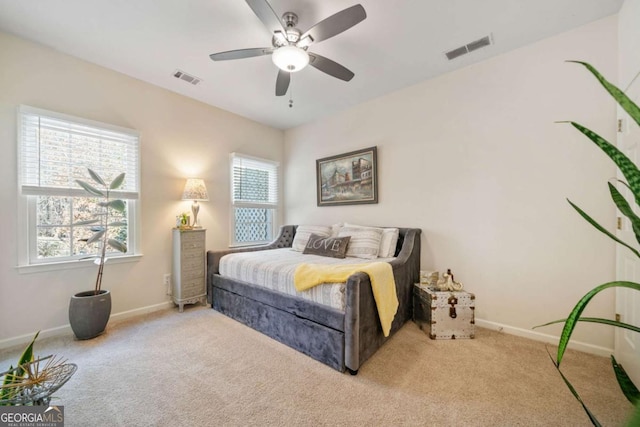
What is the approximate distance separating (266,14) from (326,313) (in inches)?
85.6

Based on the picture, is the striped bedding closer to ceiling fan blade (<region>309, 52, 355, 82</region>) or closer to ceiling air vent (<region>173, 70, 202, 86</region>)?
ceiling fan blade (<region>309, 52, 355, 82</region>)

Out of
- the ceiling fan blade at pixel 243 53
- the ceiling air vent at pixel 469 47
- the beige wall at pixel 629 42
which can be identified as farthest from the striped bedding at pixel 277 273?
the beige wall at pixel 629 42

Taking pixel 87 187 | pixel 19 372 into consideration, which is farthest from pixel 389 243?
pixel 87 187

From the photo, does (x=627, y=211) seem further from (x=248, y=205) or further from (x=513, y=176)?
(x=248, y=205)

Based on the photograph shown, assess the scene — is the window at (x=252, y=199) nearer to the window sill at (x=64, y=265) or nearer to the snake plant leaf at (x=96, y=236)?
the window sill at (x=64, y=265)

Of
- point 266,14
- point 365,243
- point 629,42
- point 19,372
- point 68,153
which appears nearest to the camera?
point 19,372

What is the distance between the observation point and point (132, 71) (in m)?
2.79

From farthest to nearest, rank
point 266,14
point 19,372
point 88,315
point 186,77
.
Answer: point 186,77, point 88,315, point 266,14, point 19,372

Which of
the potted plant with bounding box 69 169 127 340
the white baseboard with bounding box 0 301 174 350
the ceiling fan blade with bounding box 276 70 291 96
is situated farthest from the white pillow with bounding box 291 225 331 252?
the potted plant with bounding box 69 169 127 340

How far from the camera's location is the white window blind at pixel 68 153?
2.32 meters

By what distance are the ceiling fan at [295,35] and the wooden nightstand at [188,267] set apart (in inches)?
79.7

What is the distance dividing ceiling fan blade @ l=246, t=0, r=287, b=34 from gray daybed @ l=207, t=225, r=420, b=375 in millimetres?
1895

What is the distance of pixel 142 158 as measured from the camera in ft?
9.75

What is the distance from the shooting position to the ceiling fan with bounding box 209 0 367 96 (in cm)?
164
